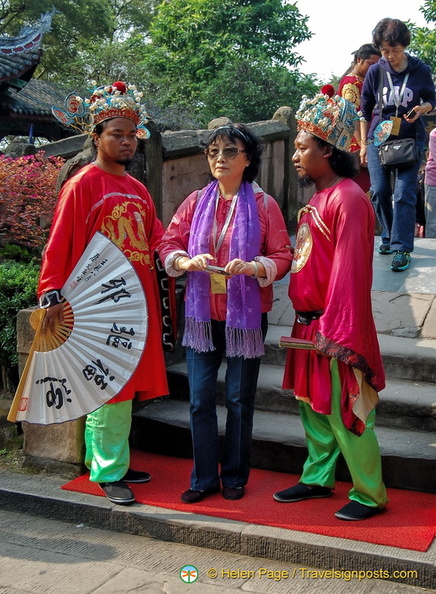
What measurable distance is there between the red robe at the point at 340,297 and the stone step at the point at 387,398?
2.23 ft

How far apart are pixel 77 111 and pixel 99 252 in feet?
2.78

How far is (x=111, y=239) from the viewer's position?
389 cm

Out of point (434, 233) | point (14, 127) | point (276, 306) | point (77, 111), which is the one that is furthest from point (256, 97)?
point (77, 111)

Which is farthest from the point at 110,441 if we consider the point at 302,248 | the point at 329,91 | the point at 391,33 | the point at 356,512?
the point at 391,33

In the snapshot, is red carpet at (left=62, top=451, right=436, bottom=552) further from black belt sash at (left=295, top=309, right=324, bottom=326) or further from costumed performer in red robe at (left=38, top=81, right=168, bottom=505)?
black belt sash at (left=295, top=309, right=324, bottom=326)

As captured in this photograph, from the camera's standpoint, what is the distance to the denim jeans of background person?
565cm

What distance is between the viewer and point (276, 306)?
18.2 ft

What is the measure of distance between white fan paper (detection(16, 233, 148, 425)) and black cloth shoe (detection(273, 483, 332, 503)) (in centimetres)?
97

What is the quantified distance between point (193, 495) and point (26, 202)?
3983 mm

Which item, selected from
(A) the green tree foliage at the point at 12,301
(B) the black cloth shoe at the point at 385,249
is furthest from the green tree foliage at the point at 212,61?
(A) the green tree foliage at the point at 12,301

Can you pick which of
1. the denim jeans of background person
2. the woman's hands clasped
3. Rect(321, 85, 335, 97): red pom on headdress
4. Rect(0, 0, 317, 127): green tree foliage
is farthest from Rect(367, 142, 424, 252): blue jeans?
Rect(0, 0, 317, 127): green tree foliage

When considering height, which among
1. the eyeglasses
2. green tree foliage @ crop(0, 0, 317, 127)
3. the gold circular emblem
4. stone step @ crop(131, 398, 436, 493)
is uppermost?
green tree foliage @ crop(0, 0, 317, 127)

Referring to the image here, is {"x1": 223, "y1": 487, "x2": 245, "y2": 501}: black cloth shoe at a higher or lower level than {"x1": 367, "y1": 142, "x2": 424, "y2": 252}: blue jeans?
lower

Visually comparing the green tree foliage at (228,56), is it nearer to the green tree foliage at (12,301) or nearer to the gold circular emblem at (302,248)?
the green tree foliage at (12,301)
